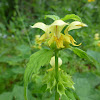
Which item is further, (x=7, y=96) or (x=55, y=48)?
(x=7, y=96)

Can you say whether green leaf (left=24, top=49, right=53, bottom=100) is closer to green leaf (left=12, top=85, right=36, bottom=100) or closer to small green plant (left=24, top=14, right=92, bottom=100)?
small green plant (left=24, top=14, right=92, bottom=100)

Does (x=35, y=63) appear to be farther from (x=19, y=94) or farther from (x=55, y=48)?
(x=19, y=94)

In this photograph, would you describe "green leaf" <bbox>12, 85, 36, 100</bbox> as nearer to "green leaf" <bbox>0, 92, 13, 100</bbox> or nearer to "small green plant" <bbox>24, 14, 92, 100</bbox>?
"green leaf" <bbox>0, 92, 13, 100</bbox>

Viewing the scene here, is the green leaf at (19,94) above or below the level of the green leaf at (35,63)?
below

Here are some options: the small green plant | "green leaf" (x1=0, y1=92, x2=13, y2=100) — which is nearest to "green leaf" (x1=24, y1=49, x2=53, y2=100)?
the small green plant

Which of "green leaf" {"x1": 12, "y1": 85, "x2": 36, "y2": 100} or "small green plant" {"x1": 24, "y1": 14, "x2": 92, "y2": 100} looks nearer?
"small green plant" {"x1": 24, "y1": 14, "x2": 92, "y2": 100}

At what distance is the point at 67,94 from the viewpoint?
54cm

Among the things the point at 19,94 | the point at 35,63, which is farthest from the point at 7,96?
the point at 35,63

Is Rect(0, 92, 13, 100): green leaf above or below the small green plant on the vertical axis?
below

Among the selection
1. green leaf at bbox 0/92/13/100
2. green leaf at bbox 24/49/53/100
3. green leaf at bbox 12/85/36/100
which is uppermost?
green leaf at bbox 24/49/53/100

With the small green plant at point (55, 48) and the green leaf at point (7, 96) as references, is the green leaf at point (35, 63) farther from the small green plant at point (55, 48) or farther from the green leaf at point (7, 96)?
the green leaf at point (7, 96)

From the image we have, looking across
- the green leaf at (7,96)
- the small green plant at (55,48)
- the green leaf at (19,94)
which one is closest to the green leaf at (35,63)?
the small green plant at (55,48)

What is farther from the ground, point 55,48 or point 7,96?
point 55,48

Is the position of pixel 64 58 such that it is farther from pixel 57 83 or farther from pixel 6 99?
pixel 6 99
